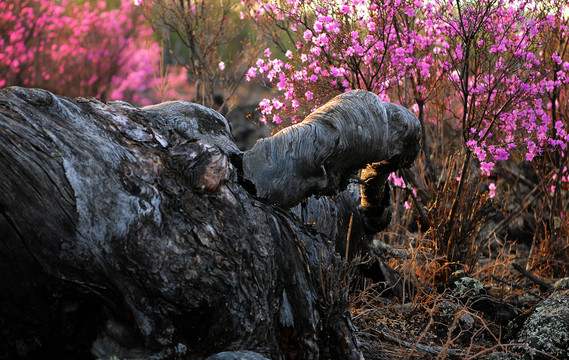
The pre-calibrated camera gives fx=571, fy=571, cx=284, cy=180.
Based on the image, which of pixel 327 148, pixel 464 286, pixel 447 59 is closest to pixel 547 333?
pixel 464 286

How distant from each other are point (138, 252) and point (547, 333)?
2.46m

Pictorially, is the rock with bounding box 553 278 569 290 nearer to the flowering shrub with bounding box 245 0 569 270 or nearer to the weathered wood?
the flowering shrub with bounding box 245 0 569 270

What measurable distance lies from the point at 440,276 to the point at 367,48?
2.22 metres

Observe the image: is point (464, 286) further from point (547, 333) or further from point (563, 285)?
point (547, 333)

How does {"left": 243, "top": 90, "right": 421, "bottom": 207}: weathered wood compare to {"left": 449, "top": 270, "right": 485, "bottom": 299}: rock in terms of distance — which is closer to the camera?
{"left": 243, "top": 90, "right": 421, "bottom": 207}: weathered wood

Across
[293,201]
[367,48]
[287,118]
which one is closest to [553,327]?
[293,201]

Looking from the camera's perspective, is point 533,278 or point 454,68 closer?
point 533,278

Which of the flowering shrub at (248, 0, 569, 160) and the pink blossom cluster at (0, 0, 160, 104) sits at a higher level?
the flowering shrub at (248, 0, 569, 160)

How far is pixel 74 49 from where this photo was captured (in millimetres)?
15555

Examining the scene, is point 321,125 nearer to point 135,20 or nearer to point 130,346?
point 130,346

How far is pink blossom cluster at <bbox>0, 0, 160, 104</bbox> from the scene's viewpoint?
544 inches

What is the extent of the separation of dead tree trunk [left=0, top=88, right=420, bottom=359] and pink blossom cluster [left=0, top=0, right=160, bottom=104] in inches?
417

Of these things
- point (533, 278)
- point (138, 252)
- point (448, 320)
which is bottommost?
point (138, 252)

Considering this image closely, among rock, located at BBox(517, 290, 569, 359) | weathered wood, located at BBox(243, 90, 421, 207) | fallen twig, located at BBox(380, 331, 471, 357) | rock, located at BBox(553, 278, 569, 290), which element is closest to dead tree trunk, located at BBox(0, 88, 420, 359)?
weathered wood, located at BBox(243, 90, 421, 207)
